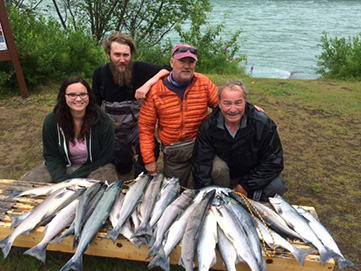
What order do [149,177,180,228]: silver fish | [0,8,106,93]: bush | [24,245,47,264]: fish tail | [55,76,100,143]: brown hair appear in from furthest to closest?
[0,8,106,93]: bush → [55,76,100,143]: brown hair → [149,177,180,228]: silver fish → [24,245,47,264]: fish tail

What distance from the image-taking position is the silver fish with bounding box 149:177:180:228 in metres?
2.69

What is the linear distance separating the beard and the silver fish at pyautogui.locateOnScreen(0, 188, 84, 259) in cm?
151

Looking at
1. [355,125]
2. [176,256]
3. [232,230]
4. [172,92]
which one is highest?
[172,92]

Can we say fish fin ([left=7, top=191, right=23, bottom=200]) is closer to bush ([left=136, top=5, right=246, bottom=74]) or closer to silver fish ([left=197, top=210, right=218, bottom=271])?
silver fish ([left=197, top=210, right=218, bottom=271])

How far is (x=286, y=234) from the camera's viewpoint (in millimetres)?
2588

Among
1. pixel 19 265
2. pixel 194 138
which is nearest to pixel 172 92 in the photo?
pixel 194 138

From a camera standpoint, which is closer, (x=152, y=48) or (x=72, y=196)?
(x=72, y=196)

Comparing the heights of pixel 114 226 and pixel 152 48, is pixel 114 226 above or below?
below

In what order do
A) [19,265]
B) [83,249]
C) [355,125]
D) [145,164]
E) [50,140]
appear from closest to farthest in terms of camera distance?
[83,249] < [19,265] < [50,140] < [145,164] < [355,125]

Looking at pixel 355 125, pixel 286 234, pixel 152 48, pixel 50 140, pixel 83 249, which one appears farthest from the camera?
pixel 152 48

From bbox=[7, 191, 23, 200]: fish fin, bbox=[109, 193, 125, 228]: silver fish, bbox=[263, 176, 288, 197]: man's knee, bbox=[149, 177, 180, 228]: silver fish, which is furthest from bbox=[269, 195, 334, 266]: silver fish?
bbox=[7, 191, 23, 200]: fish fin

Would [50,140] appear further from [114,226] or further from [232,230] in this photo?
[232,230]

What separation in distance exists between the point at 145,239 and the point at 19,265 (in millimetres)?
1239

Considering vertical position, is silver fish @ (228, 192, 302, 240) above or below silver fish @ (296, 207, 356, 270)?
above
